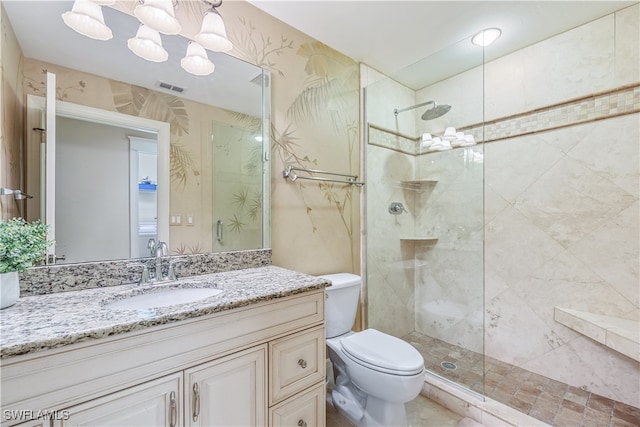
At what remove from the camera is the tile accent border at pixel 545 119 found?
1608 millimetres

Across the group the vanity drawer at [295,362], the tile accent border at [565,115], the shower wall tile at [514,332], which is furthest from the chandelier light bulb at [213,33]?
the shower wall tile at [514,332]

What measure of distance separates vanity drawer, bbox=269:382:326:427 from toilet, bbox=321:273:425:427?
0.28m

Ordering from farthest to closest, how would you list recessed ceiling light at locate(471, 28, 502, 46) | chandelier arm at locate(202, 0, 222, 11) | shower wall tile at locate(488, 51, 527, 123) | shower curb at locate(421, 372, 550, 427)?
shower wall tile at locate(488, 51, 527, 123) → recessed ceiling light at locate(471, 28, 502, 46) → shower curb at locate(421, 372, 550, 427) → chandelier arm at locate(202, 0, 222, 11)

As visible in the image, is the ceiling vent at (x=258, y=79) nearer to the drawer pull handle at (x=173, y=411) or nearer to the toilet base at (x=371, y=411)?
the drawer pull handle at (x=173, y=411)

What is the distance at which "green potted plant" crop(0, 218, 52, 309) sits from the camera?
2.59 ft

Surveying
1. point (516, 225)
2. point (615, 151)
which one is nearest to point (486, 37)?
point (615, 151)

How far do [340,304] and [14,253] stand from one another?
1411 mm

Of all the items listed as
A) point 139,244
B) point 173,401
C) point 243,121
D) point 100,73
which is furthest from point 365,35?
point 173,401

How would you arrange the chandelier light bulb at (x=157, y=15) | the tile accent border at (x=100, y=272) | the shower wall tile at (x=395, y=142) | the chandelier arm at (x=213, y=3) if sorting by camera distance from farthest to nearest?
the shower wall tile at (x=395, y=142) → the chandelier arm at (x=213, y=3) → the chandelier light bulb at (x=157, y=15) → the tile accent border at (x=100, y=272)

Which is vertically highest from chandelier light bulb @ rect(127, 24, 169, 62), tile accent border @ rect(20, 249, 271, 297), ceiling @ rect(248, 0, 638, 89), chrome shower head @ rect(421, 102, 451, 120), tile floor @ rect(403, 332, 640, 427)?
ceiling @ rect(248, 0, 638, 89)

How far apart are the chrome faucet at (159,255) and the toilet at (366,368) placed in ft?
2.91

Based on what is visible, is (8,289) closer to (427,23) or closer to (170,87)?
(170,87)

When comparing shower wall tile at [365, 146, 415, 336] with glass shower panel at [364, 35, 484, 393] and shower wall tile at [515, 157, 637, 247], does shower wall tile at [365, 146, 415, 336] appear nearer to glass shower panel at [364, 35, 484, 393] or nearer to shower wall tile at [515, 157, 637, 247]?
glass shower panel at [364, 35, 484, 393]

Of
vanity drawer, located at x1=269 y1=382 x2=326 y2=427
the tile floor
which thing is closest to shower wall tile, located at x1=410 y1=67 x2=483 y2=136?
the tile floor
